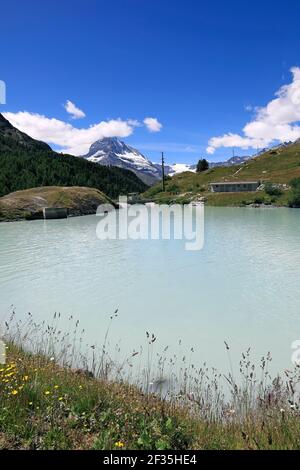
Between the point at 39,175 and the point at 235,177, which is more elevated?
the point at 39,175

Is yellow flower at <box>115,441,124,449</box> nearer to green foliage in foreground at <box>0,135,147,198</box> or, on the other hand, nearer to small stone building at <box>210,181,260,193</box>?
green foliage in foreground at <box>0,135,147,198</box>

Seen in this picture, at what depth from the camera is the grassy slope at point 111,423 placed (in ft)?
14.8

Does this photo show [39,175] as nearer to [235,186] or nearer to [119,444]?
[235,186]

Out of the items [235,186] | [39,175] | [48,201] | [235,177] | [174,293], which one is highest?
[39,175]

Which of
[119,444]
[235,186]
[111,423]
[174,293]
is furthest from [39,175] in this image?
[119,444]

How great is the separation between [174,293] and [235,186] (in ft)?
309

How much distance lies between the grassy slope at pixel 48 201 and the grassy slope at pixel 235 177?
3018cm

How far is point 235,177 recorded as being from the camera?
124 m

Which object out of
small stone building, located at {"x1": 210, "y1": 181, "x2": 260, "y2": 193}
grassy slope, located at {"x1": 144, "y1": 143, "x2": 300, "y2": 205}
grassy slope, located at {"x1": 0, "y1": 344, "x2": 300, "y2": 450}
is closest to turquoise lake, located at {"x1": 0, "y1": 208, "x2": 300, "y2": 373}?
grassy slope, located at {"x1": 0, "y1": 344, "x2": 300, "y2": 450}

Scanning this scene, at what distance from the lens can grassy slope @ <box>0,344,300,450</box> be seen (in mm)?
4500

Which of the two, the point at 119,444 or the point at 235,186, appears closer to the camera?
the point at 119,444

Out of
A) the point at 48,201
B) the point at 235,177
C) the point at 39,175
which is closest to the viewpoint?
the point at 48,201
